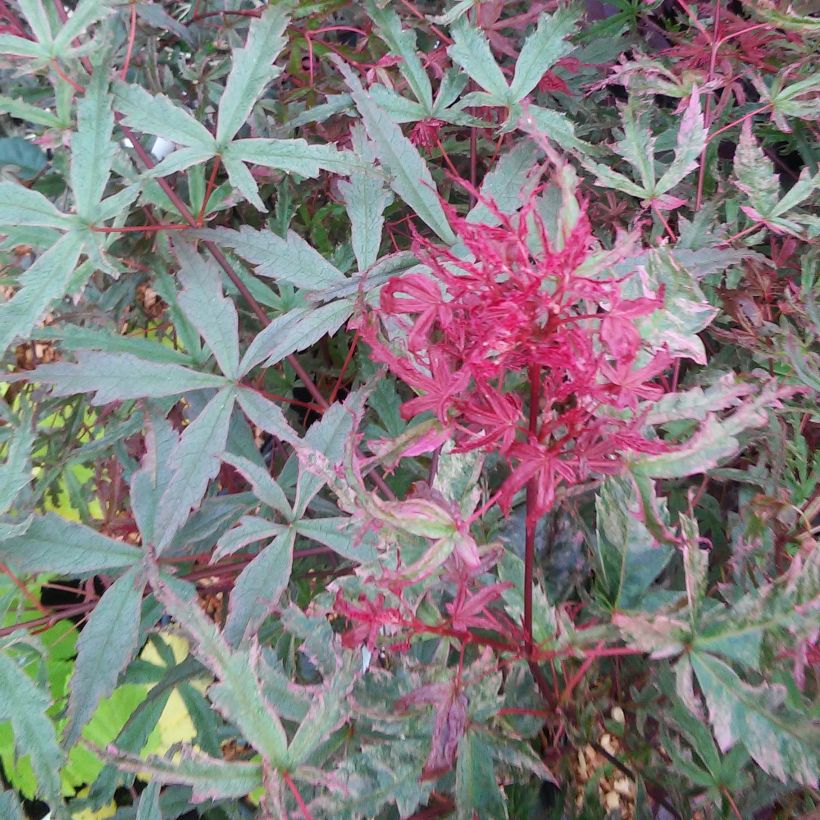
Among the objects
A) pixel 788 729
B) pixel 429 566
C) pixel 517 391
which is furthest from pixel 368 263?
pixel 788 729

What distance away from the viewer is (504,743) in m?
0.40

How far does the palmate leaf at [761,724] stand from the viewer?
0.33 metres

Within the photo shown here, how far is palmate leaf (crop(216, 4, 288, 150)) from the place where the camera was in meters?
0.53

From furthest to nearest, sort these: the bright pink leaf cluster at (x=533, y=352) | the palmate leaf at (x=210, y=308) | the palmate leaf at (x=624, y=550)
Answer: the palmate leaf at (x=210, y=308)
the palmate leaf at (x=624, y=550)
the bright pink leaf cluster at (x=533, y=352)

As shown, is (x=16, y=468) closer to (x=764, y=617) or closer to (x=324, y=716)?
(x=324, y=716)

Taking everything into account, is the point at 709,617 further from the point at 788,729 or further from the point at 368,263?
the point at 368,263

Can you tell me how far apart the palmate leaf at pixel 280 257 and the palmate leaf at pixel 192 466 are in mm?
107

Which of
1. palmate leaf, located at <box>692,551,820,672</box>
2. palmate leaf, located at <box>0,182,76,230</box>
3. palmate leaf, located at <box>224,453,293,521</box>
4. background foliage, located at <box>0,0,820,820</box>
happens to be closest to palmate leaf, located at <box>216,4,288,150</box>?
background foliage, located at <box>0,0,820,820</box>

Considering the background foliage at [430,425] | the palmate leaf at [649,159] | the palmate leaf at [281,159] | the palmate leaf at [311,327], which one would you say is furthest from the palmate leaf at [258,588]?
the palmate leaf at [649,159]

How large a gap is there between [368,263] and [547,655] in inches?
12.2

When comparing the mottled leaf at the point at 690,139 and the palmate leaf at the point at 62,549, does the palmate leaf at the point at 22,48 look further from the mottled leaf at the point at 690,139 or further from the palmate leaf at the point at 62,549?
the mottled leaf at the point at 690,139

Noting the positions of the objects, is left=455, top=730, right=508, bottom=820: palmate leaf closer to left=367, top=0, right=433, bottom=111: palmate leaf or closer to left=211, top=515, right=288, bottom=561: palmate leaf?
left=211, top=515, right=288, bottom=561: palmate leaf

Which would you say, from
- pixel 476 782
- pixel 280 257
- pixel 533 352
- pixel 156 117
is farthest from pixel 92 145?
pixel 476 782

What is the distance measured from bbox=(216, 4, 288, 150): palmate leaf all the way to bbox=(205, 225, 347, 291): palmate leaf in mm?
74
